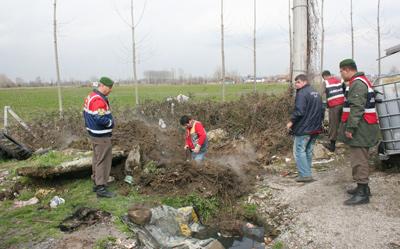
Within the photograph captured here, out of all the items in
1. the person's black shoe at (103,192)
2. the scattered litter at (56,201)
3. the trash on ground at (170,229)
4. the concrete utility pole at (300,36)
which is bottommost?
the trash on ground at (170,229)

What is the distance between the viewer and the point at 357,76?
16.8 feet

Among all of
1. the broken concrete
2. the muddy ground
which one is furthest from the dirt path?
the broken concrete

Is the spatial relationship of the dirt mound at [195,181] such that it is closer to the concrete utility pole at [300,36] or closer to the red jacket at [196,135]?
the red jacket at [196,135]

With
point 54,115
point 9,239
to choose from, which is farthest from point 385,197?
point 54,115

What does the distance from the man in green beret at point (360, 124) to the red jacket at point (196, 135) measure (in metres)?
2.76

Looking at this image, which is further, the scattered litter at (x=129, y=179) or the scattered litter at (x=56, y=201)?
the scattered litter at (x=129, y=179)

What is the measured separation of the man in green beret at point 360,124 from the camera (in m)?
4.98

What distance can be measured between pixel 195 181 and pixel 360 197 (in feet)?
8.88

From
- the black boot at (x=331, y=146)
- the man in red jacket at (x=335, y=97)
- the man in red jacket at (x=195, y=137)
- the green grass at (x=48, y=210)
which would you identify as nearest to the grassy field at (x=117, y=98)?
the black boot at (x=331, y=146)

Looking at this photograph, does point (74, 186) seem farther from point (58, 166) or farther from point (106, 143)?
point (106, 143)

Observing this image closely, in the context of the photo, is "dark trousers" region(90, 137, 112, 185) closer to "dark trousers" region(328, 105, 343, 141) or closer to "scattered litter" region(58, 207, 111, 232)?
"scattered litter" region(58, 207, 111, 232)

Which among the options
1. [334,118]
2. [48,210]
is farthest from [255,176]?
[48,210]

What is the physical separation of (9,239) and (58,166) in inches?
80.0

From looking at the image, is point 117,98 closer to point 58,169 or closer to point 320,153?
point 58,169
